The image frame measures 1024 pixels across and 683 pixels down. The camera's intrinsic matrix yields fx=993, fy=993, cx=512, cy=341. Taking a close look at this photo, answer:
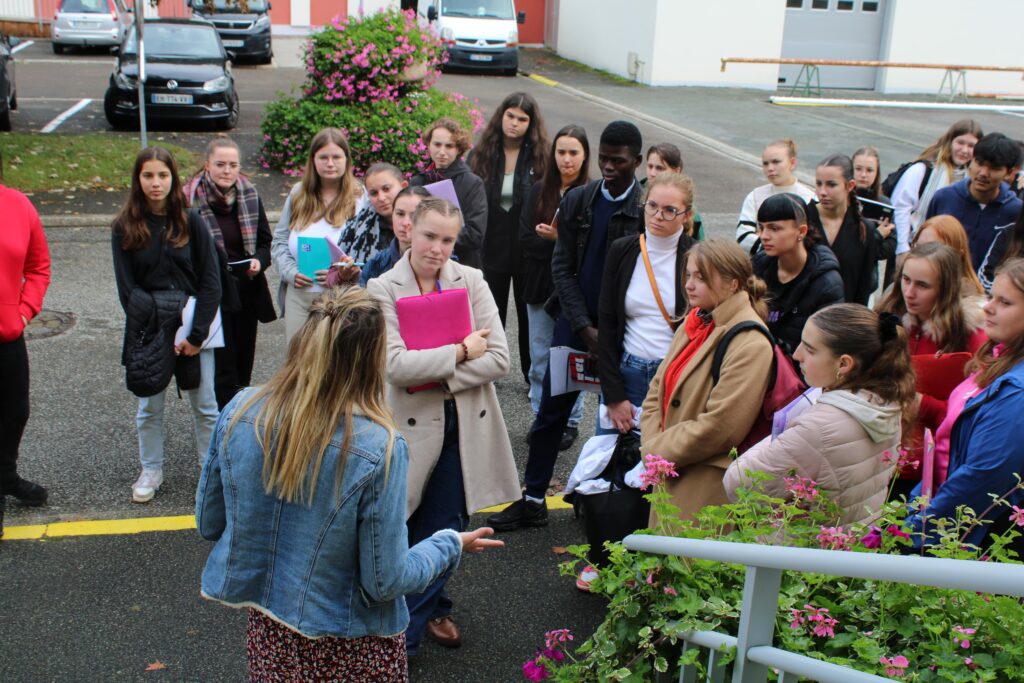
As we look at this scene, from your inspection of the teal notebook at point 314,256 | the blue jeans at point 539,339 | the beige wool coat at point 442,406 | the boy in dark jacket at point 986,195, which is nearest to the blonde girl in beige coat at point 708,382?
the beige wool coat at point 442,406

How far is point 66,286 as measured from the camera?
8992 mm

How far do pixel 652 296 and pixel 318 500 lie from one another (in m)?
2.43

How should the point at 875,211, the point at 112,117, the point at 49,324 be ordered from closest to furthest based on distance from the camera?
1. the point at 875,211
2. the point at 49,324
3. the point at 112,117

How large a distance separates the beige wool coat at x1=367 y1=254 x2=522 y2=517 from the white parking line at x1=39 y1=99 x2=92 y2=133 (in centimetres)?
1367

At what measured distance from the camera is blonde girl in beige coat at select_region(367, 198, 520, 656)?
4008mm

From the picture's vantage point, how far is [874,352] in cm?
346

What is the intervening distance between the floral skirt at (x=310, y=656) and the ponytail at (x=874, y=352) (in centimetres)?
182

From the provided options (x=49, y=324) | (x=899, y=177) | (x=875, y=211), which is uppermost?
(x=899, y=177)

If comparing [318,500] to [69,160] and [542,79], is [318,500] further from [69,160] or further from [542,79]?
[542,79]

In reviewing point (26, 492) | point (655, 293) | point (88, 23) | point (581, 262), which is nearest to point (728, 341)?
point (655, 293)

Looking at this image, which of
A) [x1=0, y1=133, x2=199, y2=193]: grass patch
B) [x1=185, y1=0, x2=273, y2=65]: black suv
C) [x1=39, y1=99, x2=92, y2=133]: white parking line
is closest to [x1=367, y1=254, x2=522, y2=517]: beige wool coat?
[x1=0, y1=133, x2=199, y2=193]: grass patch

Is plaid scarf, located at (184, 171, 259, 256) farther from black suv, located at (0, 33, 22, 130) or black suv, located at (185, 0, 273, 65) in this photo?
black suv, located at (185, 0, 273, 65)

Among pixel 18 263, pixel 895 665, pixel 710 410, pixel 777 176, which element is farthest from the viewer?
pixel 777 176

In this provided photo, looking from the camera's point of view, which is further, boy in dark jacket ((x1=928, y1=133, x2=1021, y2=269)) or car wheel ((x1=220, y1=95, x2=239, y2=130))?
car wheel ((x1=220, y1=95, x2=239, y2=130))
